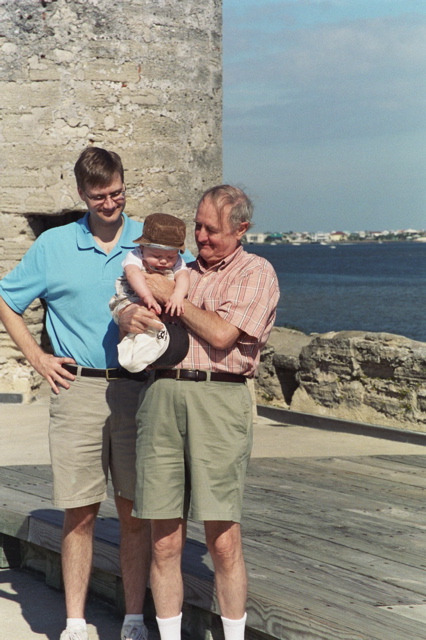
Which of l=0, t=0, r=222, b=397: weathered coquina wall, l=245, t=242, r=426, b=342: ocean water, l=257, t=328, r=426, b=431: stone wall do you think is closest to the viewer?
l=257, t=328, r=426, b=431: stone wall

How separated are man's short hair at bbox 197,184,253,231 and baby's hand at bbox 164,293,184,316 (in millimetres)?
298

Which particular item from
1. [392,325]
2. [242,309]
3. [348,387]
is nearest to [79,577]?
[242,309]

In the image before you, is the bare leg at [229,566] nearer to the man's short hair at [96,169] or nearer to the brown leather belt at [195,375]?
the brown leather belt at [195,375]

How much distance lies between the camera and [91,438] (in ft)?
10.8

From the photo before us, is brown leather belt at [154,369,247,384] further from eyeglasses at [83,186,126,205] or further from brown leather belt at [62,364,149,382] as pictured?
eyeglasses at [83,186,126,205]

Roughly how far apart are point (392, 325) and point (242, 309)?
38061 mm

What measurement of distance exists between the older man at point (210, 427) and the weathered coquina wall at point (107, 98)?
509 cm

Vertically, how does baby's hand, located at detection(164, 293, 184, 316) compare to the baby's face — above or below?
below

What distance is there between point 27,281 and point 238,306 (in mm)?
900

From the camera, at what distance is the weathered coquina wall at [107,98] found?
790 centimetres

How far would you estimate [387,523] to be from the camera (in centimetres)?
421

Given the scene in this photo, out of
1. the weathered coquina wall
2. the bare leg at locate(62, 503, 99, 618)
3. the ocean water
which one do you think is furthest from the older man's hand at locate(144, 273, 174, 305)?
the ocean water

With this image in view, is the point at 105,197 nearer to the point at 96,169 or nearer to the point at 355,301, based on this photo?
the point at 96,169

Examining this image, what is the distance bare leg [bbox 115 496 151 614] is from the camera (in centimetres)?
332
